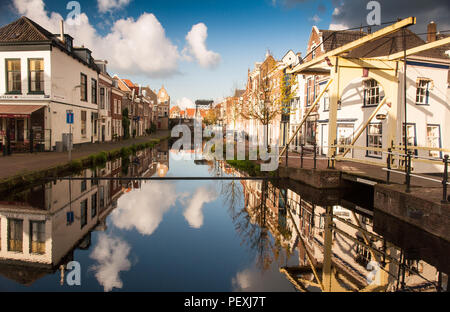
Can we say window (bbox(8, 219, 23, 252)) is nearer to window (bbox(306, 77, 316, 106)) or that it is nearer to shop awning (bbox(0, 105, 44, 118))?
shop awning (bbox(0, 105, 44, 118))

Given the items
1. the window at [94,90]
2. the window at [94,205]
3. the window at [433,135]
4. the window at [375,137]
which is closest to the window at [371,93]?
the window at [375,137]

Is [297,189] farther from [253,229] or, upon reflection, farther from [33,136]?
[33,136]

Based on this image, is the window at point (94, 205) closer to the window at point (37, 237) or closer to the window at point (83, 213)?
the window at point (83, 213)

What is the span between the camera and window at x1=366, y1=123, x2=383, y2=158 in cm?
1369

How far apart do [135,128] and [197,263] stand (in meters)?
39.2

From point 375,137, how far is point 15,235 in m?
14.3

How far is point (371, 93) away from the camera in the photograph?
14.2m

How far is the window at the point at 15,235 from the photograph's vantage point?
15.1ft

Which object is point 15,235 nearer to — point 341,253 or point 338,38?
point 341,253

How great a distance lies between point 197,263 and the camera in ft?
14.3

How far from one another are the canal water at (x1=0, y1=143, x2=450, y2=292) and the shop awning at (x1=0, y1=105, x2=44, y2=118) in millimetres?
8828

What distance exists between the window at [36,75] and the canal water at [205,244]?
11.0m

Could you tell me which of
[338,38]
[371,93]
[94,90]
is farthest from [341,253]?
Answer: [94,90]
